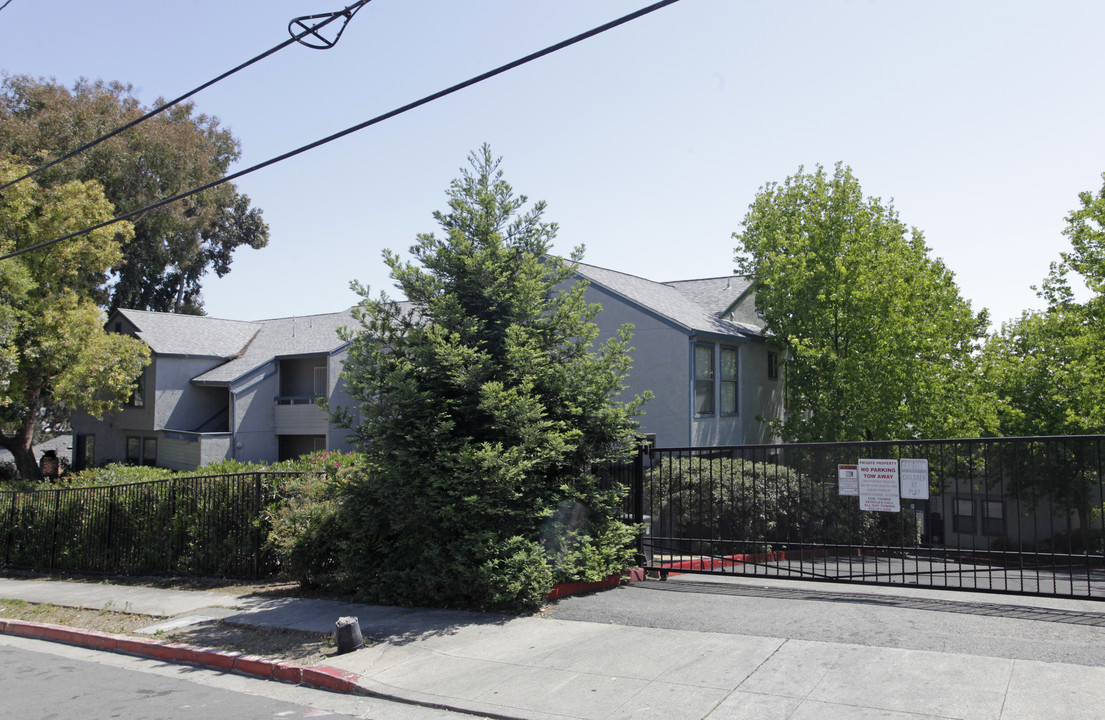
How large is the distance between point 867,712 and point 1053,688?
144 cm

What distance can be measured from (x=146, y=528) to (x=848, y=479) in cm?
1145

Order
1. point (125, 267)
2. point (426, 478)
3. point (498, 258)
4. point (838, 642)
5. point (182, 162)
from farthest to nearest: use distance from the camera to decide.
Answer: point (125, 267) → point (182, 162) → point (498, 258) → point (426, 478) → point (838, 642)

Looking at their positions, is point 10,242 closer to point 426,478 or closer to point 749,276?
point 426,478

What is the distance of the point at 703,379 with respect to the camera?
2098 centimetres

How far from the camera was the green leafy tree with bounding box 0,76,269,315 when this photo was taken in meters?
29.0

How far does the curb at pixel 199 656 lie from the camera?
7094mm

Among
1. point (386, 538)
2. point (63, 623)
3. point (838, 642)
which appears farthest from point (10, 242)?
point (838, 642)

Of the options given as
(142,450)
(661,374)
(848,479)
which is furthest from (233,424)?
(848,479)

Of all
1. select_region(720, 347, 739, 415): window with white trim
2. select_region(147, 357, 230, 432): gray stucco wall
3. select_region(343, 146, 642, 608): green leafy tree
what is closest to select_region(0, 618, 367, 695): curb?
select_region(343, 146, 642, 608): green leafy tree

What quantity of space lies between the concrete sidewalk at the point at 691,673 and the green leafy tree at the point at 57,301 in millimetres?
17840

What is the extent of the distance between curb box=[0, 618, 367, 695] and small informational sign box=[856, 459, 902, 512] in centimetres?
593

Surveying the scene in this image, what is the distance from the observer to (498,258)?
9859mm

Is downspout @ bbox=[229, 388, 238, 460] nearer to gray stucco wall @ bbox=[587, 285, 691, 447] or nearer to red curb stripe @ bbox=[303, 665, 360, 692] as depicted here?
gray stucco wall @ bbox=[587, 285, 691, 447]

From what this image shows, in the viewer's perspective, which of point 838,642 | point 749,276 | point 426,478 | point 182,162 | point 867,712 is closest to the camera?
point 867,712
